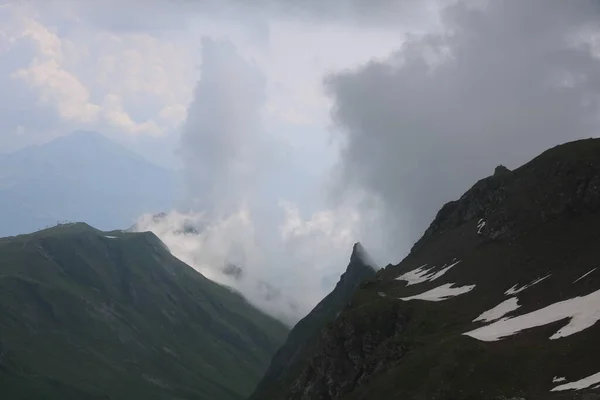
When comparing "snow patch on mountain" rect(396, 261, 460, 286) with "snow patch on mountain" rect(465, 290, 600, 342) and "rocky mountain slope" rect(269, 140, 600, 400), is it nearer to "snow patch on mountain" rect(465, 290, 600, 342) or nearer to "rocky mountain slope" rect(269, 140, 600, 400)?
"rocky mountain slope" rect(269, 140, 600, 400)

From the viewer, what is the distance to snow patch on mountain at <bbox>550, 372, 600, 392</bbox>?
5951 centimetres

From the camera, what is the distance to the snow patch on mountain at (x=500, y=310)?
10100 centimetres

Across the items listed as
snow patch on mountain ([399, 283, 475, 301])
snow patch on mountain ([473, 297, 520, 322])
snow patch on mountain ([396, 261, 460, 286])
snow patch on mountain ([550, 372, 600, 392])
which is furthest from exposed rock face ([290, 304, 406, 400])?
snow patch on mountain ([550, 372, 600, 392])

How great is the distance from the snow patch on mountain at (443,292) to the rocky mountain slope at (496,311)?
1.68ft

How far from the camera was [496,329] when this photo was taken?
90688 mm

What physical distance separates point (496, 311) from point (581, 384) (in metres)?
44.2

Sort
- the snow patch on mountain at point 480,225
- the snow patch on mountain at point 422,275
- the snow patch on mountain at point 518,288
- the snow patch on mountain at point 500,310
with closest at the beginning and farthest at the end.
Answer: the snow patch on mountain at point 500,310 → the snow patch on mountain at point 518,288 → the snow patch on mountain at point 422,275 → the snow patch on mountain at point 480,225

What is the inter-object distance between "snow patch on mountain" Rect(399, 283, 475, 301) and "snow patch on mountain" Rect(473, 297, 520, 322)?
19.0 meters

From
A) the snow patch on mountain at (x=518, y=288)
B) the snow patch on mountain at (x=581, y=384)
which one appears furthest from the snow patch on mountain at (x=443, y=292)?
the snow patch on mountain at (x=581, y=384)

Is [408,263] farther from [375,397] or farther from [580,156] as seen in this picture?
[375,397]

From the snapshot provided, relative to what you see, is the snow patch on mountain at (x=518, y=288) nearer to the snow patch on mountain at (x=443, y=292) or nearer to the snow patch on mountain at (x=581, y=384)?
the snow patch on mountain at (x=443, y=292)

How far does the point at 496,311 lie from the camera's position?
105 meters

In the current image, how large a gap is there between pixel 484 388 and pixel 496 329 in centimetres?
2291

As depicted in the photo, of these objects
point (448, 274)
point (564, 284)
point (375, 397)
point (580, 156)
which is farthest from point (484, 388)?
point (580, 156)
